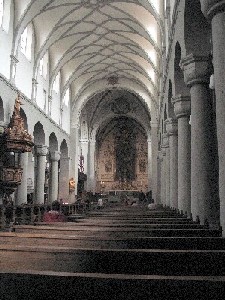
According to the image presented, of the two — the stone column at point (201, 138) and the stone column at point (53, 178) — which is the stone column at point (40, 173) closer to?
the stone column at point (53, 178)

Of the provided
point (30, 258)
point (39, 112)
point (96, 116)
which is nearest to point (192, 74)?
point (30, 258)

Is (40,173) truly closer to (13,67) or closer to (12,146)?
(13,67)

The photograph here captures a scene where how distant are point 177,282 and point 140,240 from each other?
205 cm

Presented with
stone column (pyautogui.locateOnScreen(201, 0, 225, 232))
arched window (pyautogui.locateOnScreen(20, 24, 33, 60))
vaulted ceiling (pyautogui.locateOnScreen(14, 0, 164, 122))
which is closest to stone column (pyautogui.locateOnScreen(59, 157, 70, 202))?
vaulted ceiling (pyautogui.locateOnScreen(14, 0, 164, 122))

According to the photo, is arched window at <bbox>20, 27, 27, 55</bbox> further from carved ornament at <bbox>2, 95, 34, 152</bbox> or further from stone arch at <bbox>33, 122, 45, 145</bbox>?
carved ornament at <bbox>2, 95, 34, 152</bbox>

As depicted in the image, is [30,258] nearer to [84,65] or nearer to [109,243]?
[109,243]

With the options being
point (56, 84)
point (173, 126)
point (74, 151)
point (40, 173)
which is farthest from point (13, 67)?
point (74, 151)

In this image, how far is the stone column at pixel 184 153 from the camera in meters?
10.6

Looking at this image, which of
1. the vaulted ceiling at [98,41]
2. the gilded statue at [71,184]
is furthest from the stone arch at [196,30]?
the gilded statue at [71,184]

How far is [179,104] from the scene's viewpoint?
10.8 meters

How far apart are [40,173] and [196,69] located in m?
15.0

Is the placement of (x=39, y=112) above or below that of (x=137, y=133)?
below

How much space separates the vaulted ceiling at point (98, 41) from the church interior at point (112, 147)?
0.08 meters

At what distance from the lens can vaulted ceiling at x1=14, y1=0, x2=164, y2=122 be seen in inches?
719
